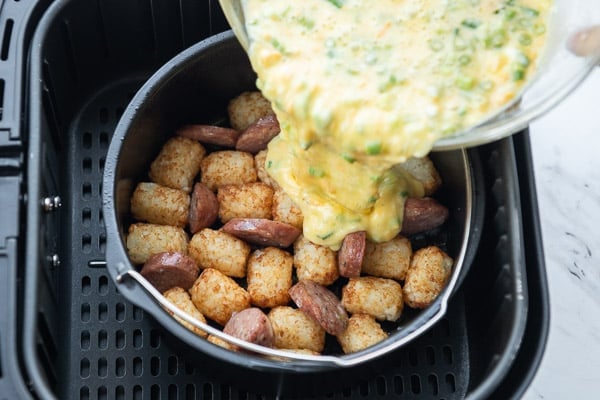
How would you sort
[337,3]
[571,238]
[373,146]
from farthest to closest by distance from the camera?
[571,238]
[337,3]
[373,146]

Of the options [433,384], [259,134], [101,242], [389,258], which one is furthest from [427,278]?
[101,242]

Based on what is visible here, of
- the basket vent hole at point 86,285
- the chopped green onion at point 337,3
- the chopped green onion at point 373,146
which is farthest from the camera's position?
the basket vent hole at point 86,285

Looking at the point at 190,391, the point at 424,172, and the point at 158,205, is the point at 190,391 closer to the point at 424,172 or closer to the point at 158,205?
the point at 158,205

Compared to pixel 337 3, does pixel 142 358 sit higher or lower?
lower

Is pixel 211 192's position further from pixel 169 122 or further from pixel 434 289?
pixel 434 289

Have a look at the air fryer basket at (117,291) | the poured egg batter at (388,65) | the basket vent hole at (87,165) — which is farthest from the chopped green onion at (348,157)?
the basket vent hole at (87,165)

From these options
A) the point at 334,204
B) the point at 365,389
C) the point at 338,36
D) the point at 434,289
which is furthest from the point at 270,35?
the point at 365,389

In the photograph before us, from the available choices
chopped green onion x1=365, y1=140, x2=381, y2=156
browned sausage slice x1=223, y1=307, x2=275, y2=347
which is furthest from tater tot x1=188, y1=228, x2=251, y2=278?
chopped green onion x1=365, y1=140, x2=381, y2=156

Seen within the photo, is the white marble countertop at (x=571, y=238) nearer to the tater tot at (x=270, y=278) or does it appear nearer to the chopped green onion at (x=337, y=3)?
the tater tot at (x=270, y=278)
